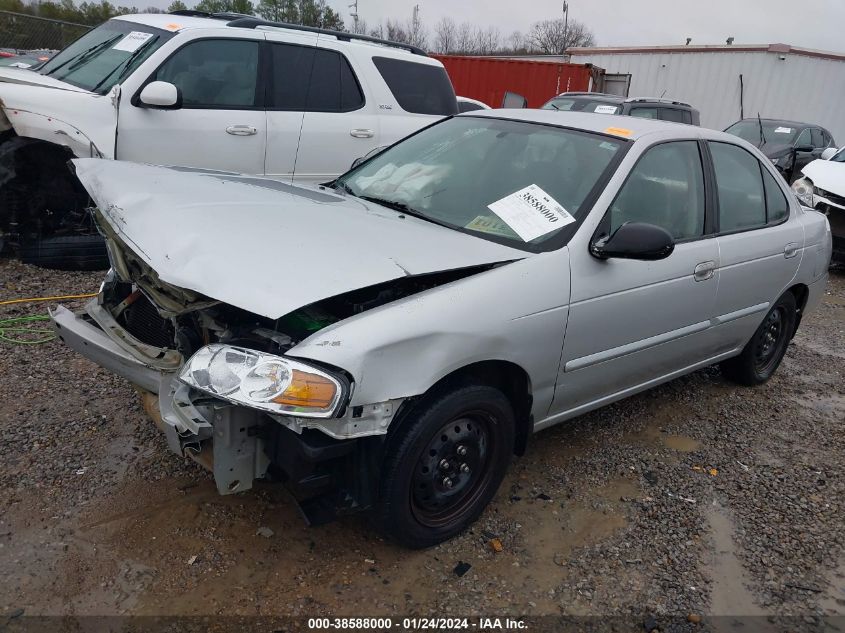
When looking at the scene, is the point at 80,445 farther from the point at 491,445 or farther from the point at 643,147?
the point at 643,147

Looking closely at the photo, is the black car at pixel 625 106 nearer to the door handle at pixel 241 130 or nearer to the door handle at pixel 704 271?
the door handle at pixel 241 130

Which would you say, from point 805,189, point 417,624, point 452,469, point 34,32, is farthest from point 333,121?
point 34,32

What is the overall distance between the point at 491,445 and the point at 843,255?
768 cm

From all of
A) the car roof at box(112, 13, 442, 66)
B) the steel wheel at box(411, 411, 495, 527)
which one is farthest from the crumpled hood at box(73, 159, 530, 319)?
the car roof at box(112, 13, 442, 66)

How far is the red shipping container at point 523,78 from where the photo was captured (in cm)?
1783

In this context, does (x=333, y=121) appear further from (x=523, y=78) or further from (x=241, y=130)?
(x=523, y=78)

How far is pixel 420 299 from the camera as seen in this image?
2426 millimetres

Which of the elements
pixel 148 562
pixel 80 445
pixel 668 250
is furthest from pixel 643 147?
pixel 80 445

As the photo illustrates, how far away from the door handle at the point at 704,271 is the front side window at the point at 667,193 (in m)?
0.17

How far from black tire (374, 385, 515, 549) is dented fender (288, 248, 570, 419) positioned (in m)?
0.16

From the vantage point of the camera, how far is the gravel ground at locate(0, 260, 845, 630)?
2467mm

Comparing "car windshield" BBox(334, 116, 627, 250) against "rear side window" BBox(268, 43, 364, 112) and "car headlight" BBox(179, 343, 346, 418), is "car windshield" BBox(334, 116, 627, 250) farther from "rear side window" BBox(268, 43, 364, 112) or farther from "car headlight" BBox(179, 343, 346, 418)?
"rear side window" BBox(268, 43, 364, 112)

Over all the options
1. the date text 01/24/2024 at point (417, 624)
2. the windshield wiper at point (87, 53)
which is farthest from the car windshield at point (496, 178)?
the windshield wiper at point (87, 53)

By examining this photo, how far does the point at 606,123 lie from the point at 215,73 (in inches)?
133
